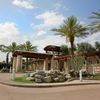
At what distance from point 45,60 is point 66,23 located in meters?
10.2

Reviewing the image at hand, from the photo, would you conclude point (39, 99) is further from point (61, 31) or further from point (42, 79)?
point (61, 31)

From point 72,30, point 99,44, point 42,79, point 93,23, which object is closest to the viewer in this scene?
point 42,79

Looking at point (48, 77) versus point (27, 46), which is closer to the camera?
point (48, 77)

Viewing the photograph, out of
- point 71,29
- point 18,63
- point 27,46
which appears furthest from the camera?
point 27,46

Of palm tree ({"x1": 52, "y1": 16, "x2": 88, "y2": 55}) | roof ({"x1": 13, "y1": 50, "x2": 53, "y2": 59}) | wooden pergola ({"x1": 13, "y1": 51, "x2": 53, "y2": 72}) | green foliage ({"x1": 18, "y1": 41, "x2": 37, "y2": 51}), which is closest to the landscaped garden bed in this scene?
palm tree ({"x1": 52, "y1": 16, "x2": 88, "y2": 55})

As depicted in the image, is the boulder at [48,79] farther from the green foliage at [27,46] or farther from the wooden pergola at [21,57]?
the green foliage at [27,46]

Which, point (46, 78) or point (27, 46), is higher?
point (27, 46)

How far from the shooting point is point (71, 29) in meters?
38.1

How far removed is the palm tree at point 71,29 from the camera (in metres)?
37.7

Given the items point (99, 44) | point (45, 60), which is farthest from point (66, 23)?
point (99, 44)

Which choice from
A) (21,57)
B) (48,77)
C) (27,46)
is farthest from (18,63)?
(27,46)

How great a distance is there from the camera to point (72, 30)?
3812cm

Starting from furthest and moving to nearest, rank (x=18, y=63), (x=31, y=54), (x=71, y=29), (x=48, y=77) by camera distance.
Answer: (x=31, y=54) < (x=18, y=63) < (x=71, y=29) < (x=48, y=77)

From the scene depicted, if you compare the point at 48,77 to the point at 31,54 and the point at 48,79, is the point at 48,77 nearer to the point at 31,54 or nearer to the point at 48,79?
the point at 48,79
